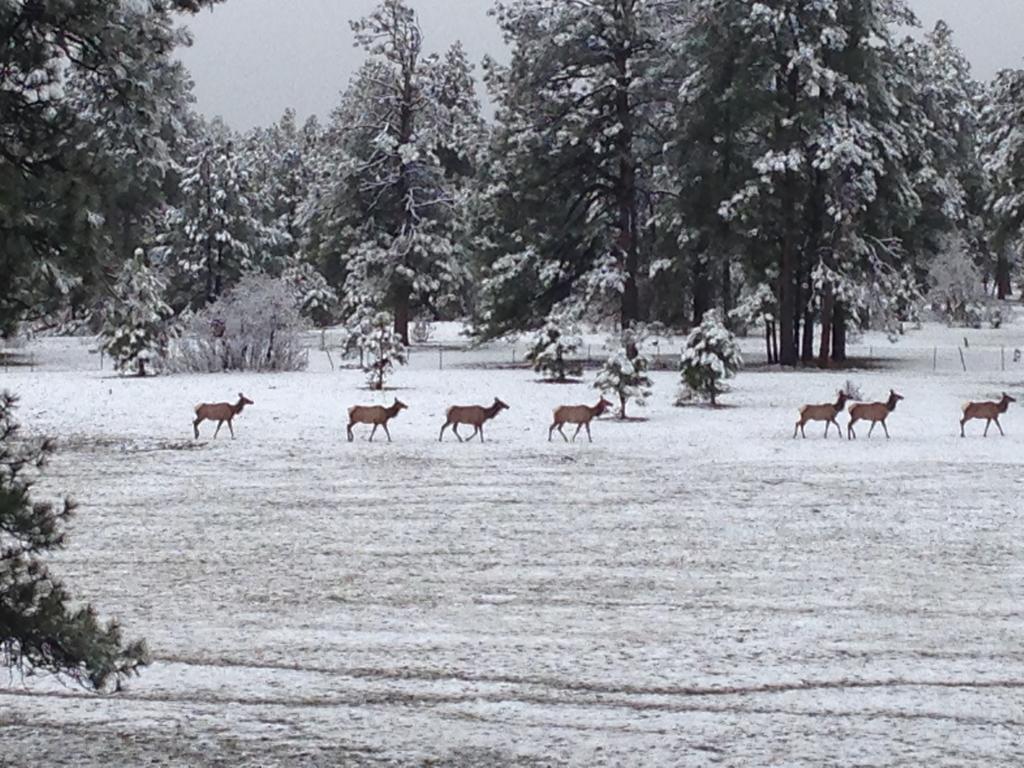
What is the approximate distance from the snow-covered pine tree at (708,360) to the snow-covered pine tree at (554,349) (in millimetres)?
5728

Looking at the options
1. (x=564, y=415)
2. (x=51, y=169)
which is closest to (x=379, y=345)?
(x=564, y=415)

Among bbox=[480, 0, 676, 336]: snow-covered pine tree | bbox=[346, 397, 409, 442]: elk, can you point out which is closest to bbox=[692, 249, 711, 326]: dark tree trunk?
bbox=[480, 0, 676, 336]: snow-covered pine tree

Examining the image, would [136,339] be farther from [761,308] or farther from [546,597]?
[546,597]

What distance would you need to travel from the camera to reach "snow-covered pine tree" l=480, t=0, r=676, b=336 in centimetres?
3872

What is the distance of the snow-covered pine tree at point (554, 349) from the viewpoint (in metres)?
30.8

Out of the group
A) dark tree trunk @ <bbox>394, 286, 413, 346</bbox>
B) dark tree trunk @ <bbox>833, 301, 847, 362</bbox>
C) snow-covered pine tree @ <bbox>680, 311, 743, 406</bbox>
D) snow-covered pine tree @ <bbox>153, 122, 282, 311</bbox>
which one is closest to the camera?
snow-covered pine tree @ <bbox>680, 311, 743, 406</bbox>

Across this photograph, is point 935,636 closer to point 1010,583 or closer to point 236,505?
point 1010,583

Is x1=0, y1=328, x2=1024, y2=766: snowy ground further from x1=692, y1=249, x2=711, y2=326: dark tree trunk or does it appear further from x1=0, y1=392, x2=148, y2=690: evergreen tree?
x1=692, y1=249, x2=711, y2=326: dark tree trunk

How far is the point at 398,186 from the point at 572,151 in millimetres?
10058

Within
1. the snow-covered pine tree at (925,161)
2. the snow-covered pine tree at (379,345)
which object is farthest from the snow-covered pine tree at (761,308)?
the snow-covered pine tree at (379,345)

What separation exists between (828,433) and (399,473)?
25.1ft

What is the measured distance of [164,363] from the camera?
34.3 m

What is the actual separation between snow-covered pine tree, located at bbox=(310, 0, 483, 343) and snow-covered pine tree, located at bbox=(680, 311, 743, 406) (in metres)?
21.2

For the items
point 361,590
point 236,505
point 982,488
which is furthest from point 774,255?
point 361,590
